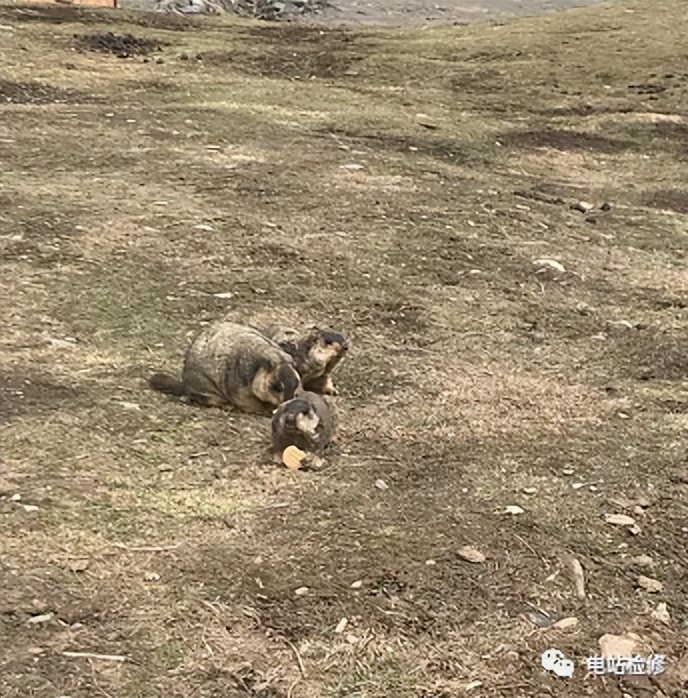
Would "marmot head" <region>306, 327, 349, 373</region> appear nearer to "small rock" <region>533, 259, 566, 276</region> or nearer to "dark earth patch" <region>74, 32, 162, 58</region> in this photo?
"small rock" <region>533, 259, 566, 276</region>

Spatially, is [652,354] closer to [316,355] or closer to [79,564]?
[316,355]

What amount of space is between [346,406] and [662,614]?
1279mm

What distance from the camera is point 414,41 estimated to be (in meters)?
11.5

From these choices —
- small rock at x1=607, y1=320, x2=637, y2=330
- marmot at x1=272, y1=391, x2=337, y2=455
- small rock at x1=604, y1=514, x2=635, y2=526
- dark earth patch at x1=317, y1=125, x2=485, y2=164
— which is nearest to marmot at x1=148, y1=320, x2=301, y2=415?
marmot at x1=272, y1=391, x2=337, y2=455

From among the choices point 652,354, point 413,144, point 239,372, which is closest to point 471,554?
point 239,372

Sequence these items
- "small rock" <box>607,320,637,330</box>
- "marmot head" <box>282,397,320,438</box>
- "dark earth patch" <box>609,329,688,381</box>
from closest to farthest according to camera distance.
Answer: "marmot head" <box>282,397,320,438</box>, "dark earth patch" <box>609,329,688,381</box>, "small rock" <box>607,320,637,330</box>

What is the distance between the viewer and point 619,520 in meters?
3.00

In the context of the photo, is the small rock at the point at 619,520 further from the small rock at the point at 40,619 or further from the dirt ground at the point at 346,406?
the small rock at the point at 40,619

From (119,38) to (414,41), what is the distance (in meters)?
2.89

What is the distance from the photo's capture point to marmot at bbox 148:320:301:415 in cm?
336

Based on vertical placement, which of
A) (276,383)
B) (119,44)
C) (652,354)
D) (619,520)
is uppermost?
(276,383)

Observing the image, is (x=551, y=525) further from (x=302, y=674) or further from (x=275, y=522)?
(x=302, y=674)

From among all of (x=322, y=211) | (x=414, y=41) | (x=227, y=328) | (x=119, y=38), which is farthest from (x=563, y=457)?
(x=414, y=41)

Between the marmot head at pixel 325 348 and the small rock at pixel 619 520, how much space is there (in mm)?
952
